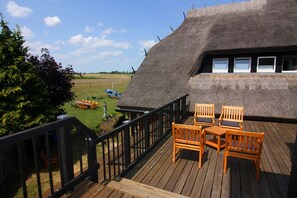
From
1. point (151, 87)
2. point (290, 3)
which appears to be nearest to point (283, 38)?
point (290, 3)

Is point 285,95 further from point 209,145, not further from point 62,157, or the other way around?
point 62,157

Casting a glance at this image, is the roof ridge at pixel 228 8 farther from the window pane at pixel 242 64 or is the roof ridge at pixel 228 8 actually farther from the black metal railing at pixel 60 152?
the black metal railing at pixel 60 152

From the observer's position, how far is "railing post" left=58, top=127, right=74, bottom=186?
2.48 meters

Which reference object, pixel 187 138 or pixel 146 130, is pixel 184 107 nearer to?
pixel 146 130

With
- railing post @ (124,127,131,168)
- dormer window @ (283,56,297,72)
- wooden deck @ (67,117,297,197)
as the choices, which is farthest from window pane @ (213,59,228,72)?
railing post @ (124,127,131,168)

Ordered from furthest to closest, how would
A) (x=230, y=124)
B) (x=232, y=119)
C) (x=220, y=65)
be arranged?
(x=220, y=65) < (x=232, y=119) < (x=230, y=124)

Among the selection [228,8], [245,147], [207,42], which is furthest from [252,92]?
[228,8]

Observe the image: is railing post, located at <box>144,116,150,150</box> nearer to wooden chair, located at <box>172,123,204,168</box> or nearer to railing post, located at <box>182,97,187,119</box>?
wooden chair, located at <box>172,123,204,168</box>

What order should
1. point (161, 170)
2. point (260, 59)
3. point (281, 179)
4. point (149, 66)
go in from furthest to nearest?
point (149, 66), point (260, 59), point (161, 170), point (281, 179)

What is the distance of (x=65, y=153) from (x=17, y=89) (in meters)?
6.10

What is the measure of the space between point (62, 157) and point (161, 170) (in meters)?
2.05

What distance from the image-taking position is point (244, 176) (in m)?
3.48

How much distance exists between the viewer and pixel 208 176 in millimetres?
3531

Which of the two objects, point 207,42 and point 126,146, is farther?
point 207,42
